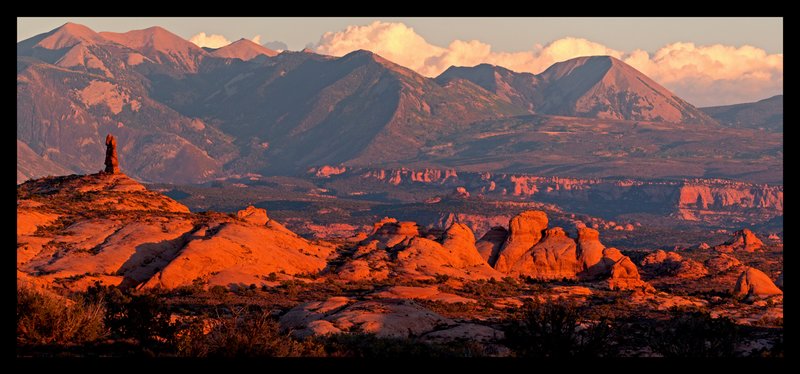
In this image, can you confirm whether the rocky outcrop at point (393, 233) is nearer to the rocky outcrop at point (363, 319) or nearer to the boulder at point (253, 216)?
the boulder at point (253, 216)

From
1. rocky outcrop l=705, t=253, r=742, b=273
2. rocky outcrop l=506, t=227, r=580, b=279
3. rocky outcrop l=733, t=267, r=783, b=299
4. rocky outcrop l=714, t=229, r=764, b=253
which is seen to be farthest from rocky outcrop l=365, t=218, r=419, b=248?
rocky outcrop l=714, t=229, r=764, b=253

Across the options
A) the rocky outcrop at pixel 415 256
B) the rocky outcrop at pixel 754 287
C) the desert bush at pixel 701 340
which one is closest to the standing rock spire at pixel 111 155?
the rocky outcrop at pixel 415 256

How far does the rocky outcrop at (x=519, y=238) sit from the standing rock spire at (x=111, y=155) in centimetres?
3761

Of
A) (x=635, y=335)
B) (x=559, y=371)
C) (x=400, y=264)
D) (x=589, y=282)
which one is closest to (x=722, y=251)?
(x=589, y=282)

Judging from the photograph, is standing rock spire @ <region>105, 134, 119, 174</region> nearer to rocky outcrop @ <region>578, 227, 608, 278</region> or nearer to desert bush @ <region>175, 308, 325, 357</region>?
rocky outcrop @ <region>578, 227, 608, 278</region>

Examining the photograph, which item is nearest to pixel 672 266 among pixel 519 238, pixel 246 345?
pixel 519 238

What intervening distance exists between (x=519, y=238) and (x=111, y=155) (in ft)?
132

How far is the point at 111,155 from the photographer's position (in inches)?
3952

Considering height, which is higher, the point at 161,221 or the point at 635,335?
the point at 161,221

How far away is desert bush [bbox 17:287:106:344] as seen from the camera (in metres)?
30.7

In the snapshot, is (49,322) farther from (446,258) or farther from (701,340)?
(446,258)

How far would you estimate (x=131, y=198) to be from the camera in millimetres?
97500
